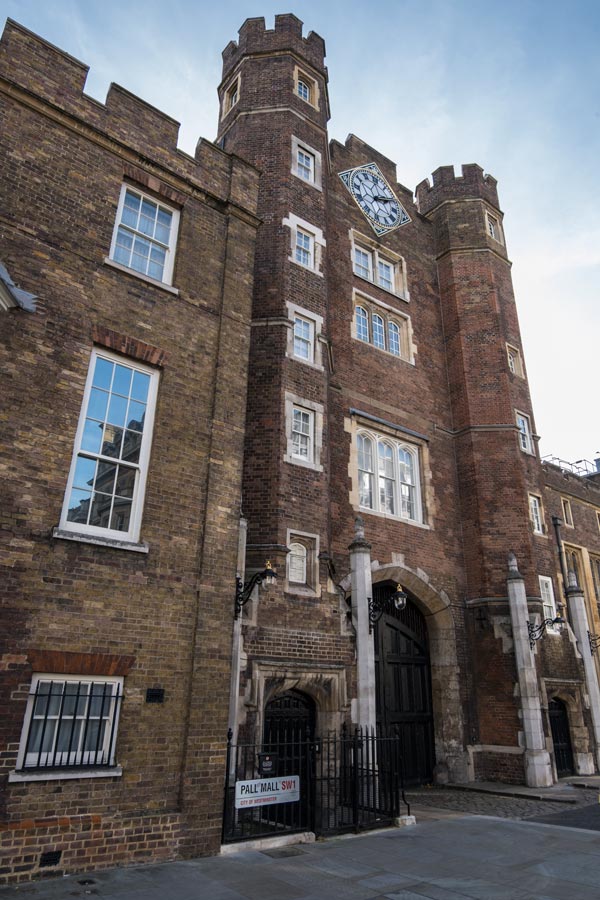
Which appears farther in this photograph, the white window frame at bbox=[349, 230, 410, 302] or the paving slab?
the white window frame at bbox=[349, 230, 410, 302]

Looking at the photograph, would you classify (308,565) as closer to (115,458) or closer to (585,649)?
(115,458)

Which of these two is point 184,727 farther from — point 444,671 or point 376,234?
point 376,234

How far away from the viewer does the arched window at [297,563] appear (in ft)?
40.0

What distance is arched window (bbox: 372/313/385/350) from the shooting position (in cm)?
1844

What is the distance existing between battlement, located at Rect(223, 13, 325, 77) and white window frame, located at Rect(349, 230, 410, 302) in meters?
5.50

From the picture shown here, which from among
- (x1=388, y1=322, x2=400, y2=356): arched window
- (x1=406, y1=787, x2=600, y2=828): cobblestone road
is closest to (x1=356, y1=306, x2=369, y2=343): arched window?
(x1=388, y1=322, x2=400, y2=356): arched window

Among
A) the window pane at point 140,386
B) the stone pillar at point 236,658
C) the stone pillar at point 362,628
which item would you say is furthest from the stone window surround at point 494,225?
the window pane at point 140,386

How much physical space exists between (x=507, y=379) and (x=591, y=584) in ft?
39.2

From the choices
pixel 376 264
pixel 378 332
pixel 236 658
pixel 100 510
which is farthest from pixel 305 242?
pixel 236 658

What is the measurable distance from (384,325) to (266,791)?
14149 mm

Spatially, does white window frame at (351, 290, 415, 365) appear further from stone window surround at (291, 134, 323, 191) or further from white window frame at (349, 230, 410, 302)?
stone window surround at (291, 134, 323, 191)

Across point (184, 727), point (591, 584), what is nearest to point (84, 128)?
point (184, 727)

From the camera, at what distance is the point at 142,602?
8.11 m

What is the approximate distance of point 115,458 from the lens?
865 centimetres
